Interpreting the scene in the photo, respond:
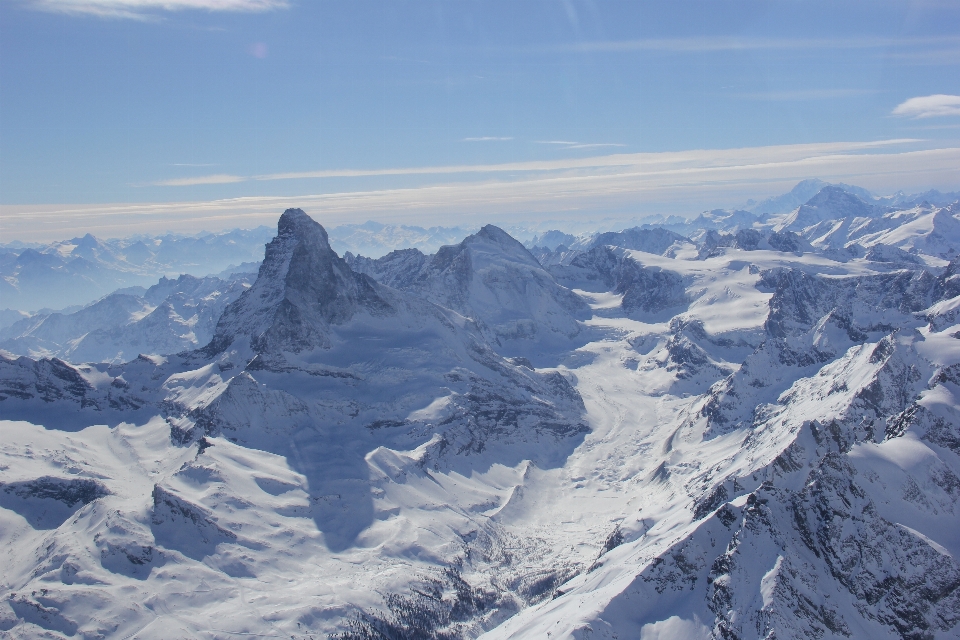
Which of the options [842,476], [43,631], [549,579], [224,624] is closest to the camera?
[842,476]

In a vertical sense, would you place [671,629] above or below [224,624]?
above

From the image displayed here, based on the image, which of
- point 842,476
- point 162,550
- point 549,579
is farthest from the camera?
point 549,579

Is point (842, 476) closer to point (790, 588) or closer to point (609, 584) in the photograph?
point (790, 588)

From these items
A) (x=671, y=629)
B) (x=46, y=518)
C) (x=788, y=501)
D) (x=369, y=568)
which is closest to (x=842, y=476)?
(x=788, y=501)

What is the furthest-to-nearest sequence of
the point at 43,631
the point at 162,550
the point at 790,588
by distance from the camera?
the point at 162,550 < the point at 43,631 < the point at 790,588

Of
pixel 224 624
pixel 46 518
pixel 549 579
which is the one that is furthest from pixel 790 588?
pixel 46 518

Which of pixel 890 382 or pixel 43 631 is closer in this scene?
pixel 43 631

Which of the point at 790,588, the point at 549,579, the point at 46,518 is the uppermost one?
the point at 790,588

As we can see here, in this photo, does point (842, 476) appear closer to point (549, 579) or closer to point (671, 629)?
point (671, 629)

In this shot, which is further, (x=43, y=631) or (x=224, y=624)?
(x=224, y=624)
